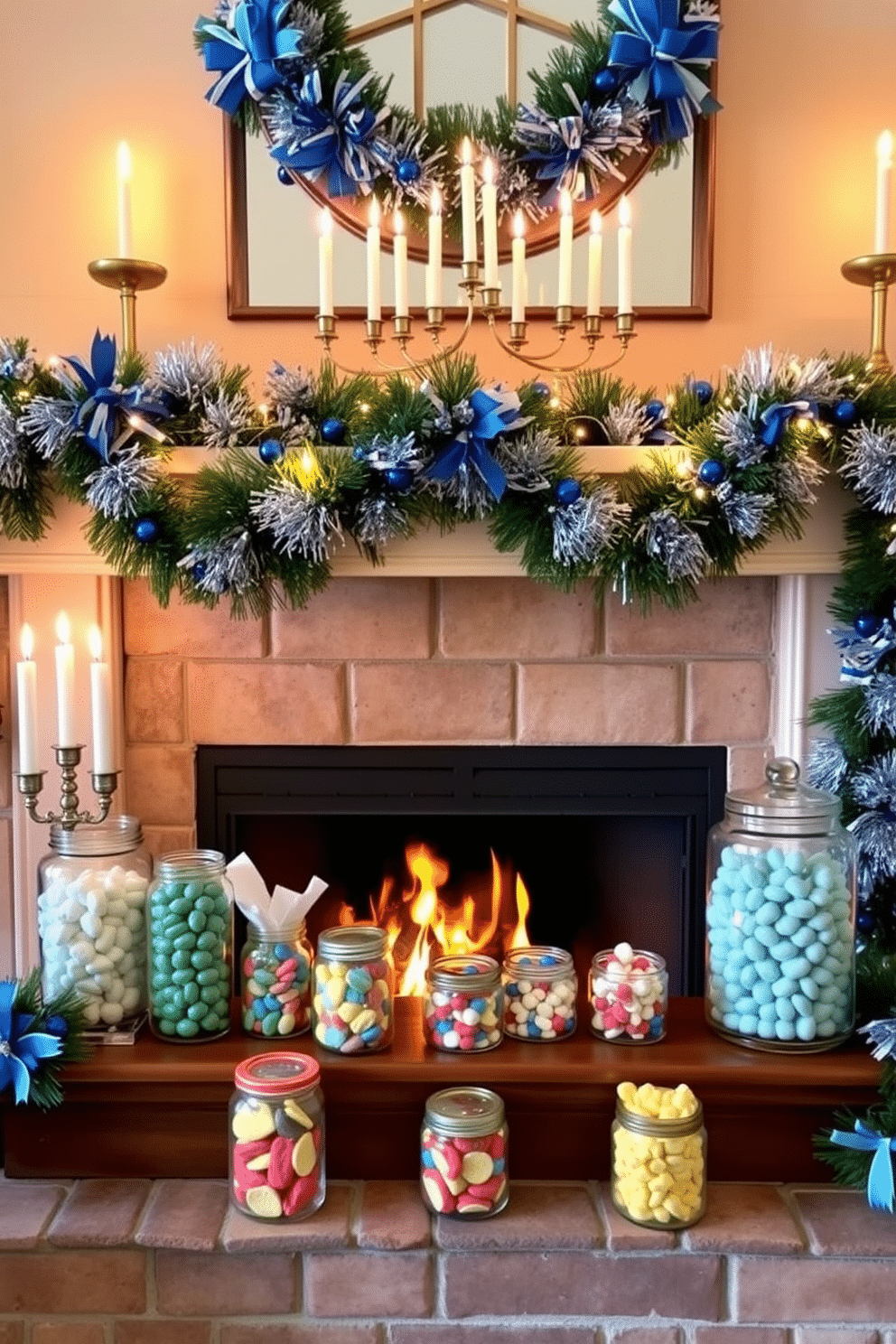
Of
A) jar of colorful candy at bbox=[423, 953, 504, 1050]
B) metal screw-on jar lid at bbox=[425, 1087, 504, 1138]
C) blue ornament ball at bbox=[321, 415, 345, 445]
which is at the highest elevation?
blue ornament ball at bbox=[321, 415, 345, 445]

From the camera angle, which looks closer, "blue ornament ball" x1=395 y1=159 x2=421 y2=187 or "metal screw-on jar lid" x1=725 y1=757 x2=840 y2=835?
"metal screw-on jar lid" x1=725 y1=757 x2=840 y2=835

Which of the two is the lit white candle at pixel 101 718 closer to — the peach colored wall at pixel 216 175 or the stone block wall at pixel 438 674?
the stone block wall at pixel 438 674

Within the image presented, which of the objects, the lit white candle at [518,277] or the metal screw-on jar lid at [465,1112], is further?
the lit white candle at [518,277]

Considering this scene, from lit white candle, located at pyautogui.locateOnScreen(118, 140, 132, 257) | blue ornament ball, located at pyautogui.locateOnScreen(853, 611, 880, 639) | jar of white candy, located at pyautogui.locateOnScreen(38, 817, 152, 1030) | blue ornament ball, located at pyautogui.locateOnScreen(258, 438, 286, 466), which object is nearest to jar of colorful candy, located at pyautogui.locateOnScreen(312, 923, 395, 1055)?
jar of white candy, located at pyautogui.locateOnScreen(38, 817, 152, 1030)

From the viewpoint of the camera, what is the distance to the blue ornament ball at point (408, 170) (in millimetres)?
1395

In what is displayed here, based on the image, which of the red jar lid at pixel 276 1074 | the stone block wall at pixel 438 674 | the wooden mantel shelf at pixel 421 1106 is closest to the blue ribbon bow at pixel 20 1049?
the wooden mantel shelf at pixel 421 1106

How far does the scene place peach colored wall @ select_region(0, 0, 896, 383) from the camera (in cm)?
145

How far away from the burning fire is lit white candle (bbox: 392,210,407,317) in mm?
840

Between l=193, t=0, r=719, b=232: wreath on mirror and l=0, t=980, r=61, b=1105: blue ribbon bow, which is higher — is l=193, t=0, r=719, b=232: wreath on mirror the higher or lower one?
the higher one

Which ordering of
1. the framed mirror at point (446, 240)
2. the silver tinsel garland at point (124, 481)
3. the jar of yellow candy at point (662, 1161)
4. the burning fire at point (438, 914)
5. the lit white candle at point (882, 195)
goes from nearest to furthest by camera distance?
the jar of yellow candy at point (662, 1161) < the silver tinsel garland at point (124, 481) < the lit white candle at point (882, 195) < the framed mirror at point (446, 240) < the burning fire at point (438, 914)

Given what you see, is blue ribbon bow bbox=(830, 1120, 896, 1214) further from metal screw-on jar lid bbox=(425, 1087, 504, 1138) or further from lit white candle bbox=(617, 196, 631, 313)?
lit white candle bbox=(617, 196, 631, 313)

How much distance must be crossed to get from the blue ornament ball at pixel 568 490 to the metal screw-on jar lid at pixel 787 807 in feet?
1.28

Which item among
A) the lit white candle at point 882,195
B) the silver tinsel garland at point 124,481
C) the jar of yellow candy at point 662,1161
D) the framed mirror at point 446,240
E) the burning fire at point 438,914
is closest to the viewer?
the jar of yellow candy at point 662,1161

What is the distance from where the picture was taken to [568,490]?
1.19 m
